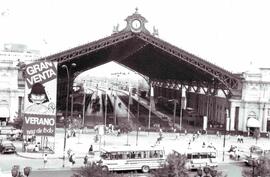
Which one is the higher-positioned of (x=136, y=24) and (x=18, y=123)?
(x=136, y=24)

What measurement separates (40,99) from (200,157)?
14163mm

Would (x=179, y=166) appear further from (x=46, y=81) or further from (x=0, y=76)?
(x=0, y=76)

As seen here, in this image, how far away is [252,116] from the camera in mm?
64625

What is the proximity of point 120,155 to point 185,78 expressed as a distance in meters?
56.8

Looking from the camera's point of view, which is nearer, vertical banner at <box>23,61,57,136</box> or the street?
the street

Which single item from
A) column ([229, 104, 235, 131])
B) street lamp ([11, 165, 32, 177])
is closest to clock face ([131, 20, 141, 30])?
column ([229, 104, 235, 131])

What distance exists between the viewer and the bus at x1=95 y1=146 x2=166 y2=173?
115ft

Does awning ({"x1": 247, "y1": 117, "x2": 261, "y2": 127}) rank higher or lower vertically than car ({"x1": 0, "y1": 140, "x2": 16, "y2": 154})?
higher

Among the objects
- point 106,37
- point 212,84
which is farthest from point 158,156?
point 212,84

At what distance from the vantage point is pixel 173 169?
90.5 ft

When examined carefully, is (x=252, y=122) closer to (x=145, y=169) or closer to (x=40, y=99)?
(x=145, y=169)

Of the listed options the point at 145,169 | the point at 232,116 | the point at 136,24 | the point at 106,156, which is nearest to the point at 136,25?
the point at 136,24

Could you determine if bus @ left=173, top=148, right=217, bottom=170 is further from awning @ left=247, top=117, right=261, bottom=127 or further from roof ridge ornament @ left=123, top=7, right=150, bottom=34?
roof ridge ornament @ left=123, top=7, right=150, bottom=34

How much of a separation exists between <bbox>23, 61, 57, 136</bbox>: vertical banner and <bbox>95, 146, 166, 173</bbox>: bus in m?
7.04
